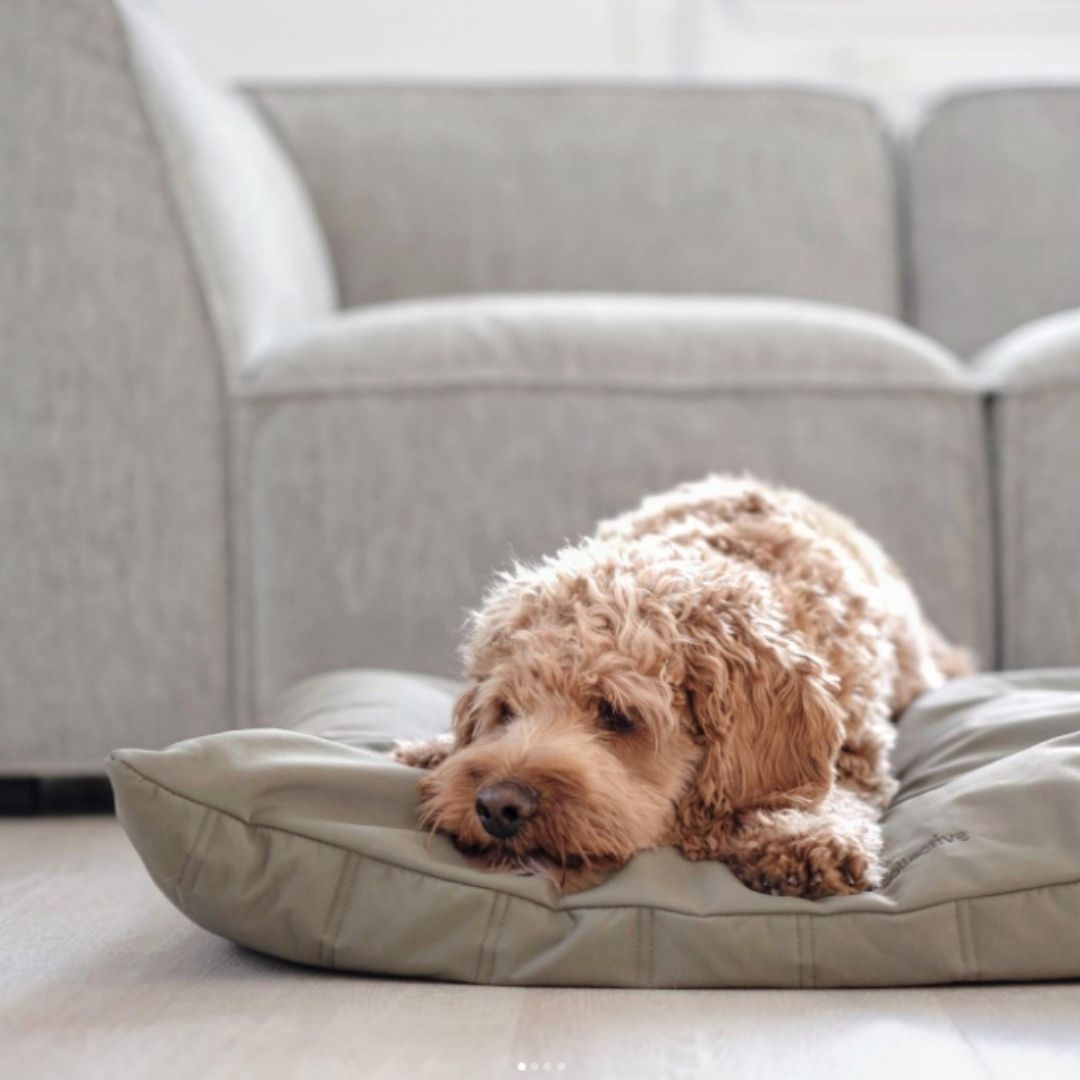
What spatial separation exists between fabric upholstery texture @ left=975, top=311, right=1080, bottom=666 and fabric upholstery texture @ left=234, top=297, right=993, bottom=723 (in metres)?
0.05

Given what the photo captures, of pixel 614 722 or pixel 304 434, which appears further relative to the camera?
pixel 304 434

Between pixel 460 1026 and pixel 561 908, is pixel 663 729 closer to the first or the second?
pixel 561 908

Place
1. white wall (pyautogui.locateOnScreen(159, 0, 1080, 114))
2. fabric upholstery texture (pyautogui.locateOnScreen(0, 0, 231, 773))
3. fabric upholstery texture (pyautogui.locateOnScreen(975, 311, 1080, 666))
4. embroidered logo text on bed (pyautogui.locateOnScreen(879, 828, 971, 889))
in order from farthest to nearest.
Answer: white wall (pyautogui.locateOnScreen(159, 0, 1080, 114))
fabric upholstery texture (pyautogui.locateOnScreen(975, 311, 1080, 666))
fabric upholstery texture (pyautogui.locateOnScreen(0, 0, 231, 773))
embroidered logo text on bed (pyautogui.locateOnScreen(879, 828, 971, 889))

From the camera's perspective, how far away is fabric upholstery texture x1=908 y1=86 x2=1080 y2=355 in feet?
11.7

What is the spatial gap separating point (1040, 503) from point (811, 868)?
1.37 m

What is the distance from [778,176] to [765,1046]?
9.06 feet

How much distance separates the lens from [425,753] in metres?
1.86

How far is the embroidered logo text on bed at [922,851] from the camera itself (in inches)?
61.3

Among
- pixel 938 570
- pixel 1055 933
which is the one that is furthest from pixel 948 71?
pixel 1055 933

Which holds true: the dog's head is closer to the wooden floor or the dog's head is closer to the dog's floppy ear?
the dog's floppy ear

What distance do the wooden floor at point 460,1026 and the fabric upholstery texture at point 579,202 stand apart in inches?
90.9

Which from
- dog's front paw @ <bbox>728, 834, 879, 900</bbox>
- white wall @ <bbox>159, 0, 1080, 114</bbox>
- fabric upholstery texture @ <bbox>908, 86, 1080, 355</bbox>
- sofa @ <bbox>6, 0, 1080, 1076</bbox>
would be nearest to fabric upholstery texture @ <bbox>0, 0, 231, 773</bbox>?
sofa @ <bbox>6, 0, 1080, 1076</bbox>

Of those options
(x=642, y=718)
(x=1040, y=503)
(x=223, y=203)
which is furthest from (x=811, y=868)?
Result: (x=223, y=203)

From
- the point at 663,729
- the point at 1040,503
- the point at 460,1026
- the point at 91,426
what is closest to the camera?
the point at 460,1026
